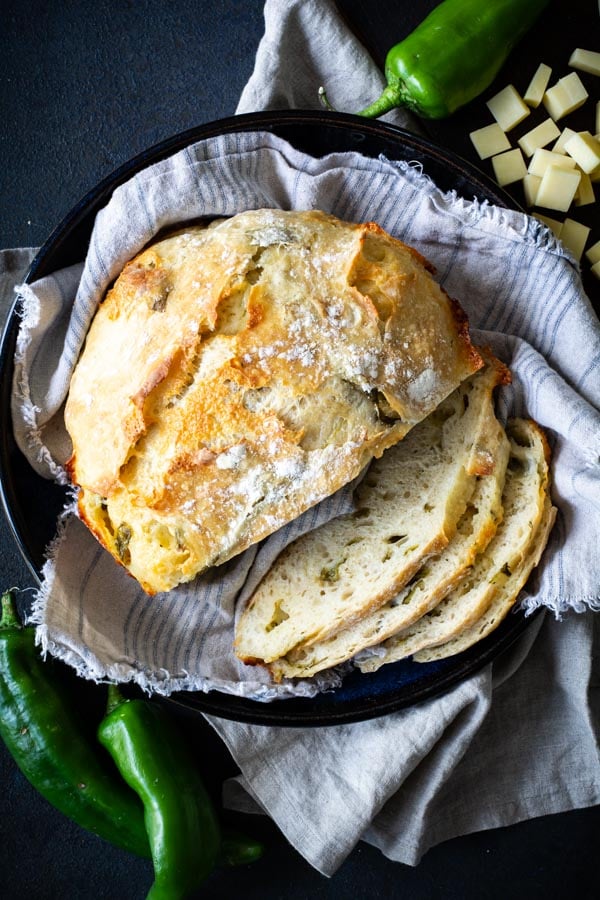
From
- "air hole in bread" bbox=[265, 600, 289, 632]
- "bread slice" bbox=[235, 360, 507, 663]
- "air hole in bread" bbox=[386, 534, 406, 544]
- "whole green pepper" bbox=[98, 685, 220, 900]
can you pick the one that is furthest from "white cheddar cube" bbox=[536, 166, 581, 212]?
"whole green pepper" bbox=[98, 685, 220, 900]

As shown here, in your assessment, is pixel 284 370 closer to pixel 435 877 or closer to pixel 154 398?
pixel 154 398

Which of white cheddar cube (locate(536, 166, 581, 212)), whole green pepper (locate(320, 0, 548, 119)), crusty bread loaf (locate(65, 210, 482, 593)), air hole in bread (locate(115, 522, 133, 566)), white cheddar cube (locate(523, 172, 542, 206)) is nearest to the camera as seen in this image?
crusty bread loaf (locate(65, 210, 482, 593))

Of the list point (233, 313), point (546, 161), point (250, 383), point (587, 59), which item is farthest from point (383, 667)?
point (587, 59)

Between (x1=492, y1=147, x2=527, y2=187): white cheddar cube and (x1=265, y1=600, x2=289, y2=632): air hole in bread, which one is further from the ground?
(x1=492, y1=147, x2=527, y2=187): white cheddar cube

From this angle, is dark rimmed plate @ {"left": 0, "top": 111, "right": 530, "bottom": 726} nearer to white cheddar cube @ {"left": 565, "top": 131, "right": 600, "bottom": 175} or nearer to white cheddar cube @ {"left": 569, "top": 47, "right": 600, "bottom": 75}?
white cheddar cube @ {"left": 565, "top": 131, "right": 600, "bottom": 175}

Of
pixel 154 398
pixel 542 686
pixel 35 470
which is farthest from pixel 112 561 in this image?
pixel 542 686

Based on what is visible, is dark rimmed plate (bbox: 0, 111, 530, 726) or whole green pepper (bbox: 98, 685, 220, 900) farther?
whole green pepper (bbox: 98, 685, 220, 900)
